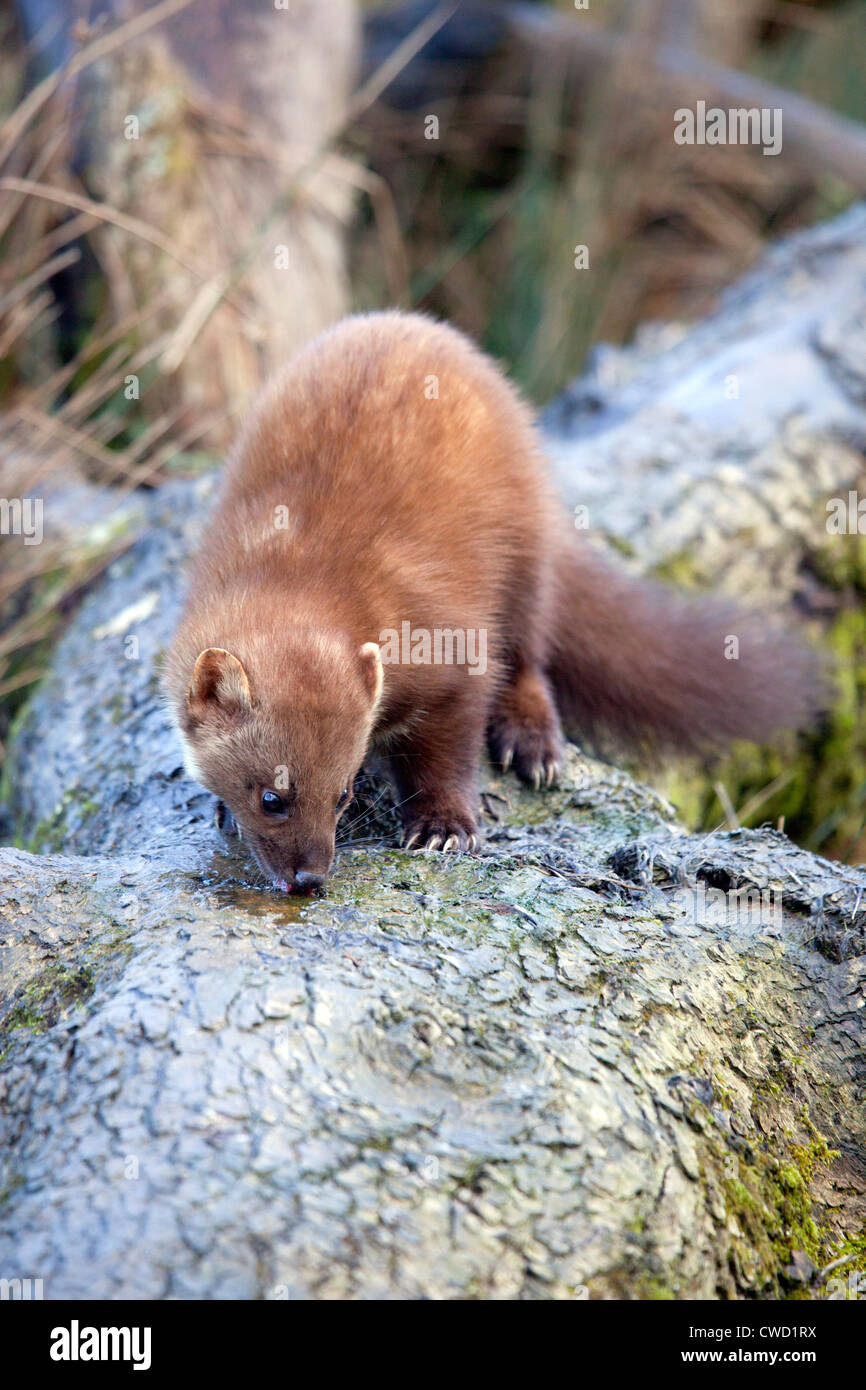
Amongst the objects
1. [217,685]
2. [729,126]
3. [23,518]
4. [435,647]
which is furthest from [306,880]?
[729,126]

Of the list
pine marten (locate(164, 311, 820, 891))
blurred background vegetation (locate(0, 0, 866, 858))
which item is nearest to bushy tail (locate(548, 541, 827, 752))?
pine marten (locate(164, 311, 820, 891))

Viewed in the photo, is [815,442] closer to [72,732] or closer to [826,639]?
[826,639]

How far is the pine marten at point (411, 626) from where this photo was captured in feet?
9.26

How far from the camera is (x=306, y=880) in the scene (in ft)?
8.36

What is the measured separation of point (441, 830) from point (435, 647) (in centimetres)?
49

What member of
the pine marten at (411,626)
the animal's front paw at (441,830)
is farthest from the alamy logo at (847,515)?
the animal's front paw at (441,830)

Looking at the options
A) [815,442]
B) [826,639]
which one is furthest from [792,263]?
[826,639]

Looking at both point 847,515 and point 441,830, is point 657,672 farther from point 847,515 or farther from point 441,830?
point 847,515

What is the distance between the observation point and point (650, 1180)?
196 centimetres

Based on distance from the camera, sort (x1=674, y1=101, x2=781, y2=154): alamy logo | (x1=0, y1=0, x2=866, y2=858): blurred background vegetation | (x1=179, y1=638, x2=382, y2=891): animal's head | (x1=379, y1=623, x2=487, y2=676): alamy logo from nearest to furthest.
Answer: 1. (x1=179, y1=638, x2=382, y2=891): animal's head
2. (x1=379, y1=623, x2=487, y2=676): alamy logo
3. (x1=0, y1=0, x2=866, y2=858): blurred background vegetation
4. (x1=674, y1=101, x2=781, y2=154): alamy logo

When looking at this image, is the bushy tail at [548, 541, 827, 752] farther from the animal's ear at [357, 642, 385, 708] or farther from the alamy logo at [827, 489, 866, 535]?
the animal's ear at [357, 642, 385, 708]

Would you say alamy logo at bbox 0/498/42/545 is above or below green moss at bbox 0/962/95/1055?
above

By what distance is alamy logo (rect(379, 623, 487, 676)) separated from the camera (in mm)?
3125

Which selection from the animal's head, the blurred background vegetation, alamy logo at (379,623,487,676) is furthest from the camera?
the blurred background vegetation
